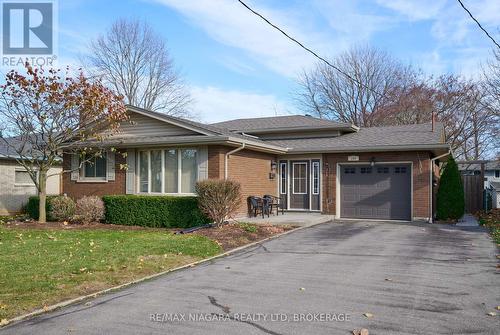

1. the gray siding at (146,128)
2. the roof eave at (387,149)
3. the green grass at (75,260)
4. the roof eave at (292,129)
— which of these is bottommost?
the green grass at (75,260)

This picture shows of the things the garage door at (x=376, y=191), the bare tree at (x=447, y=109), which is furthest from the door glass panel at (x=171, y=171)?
the bare tree at (x=447, y=109)

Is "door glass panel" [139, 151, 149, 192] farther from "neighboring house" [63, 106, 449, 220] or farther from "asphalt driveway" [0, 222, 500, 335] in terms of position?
"asphalt driveway" [0, 222, 500, 335]

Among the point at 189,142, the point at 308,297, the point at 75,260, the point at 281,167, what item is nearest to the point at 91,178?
the point at 189,142

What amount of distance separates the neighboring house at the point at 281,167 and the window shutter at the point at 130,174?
4 cm

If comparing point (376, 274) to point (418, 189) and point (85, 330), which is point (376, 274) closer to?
point (85, 330)

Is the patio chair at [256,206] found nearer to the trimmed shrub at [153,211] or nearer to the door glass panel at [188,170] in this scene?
the door glass panel at [188,170]

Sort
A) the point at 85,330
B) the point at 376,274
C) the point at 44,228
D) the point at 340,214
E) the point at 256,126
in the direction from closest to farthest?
the point at 85,330
the point at 376,274
the point at 44,228
the point at 340,214
the point at 256,126

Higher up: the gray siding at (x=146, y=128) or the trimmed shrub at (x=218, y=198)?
the gray siding at (x=146, y=128)

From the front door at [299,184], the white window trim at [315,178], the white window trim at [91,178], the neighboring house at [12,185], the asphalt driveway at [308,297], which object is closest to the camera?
the asphalt driveway at [308,297]

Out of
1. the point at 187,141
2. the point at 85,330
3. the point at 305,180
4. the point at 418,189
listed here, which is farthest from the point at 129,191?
the point at 85,330

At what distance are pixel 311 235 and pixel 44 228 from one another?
797 cm

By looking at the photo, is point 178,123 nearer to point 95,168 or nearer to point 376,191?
point 95,168

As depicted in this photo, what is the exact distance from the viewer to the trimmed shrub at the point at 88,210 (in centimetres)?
1537

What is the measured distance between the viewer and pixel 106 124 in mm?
16750
